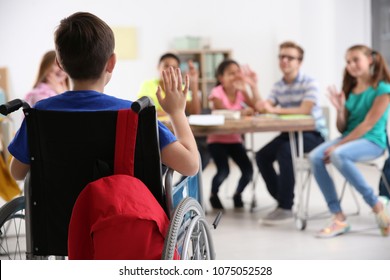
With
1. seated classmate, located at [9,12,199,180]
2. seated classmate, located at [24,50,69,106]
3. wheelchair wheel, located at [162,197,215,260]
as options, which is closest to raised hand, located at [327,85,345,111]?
seated classmate, located at [24,50,69,106]

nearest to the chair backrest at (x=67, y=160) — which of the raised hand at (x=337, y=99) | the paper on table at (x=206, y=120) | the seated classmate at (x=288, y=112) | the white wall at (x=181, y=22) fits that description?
the white wall at (x=181, y=22)

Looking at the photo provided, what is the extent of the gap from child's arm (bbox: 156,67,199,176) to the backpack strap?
3.6 inches

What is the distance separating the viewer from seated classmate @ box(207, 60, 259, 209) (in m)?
3.43

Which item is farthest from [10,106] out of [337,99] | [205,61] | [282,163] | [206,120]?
[205,61]

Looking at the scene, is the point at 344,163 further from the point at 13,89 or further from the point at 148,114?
the point at 148,114

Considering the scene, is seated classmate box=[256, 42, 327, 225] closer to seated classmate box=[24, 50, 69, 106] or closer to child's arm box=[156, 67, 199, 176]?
seated classmate box=[24, 50, 69, 106]

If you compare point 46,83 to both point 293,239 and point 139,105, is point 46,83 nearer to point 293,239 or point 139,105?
point 293,239

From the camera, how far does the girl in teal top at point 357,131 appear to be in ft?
9.14

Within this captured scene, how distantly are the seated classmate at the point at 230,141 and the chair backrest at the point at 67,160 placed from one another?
2005 mm

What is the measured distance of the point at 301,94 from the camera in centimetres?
326

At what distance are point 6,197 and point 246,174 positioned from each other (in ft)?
5.67

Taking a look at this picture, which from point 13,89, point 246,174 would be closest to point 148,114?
point 13,89

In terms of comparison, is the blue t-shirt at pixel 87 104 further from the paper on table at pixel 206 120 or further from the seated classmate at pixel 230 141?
the seated classmate at pixel 230 141

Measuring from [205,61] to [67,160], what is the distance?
145 inches
